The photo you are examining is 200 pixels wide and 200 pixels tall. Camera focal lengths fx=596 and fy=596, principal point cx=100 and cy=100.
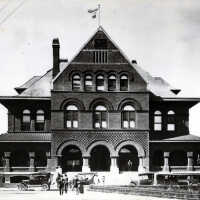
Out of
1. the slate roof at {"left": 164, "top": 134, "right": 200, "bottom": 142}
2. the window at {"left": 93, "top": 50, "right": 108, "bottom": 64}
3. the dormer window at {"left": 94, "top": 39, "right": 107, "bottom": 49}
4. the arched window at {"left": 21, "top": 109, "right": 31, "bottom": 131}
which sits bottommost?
the slate roof at {"left": 164, "top": 134, "right": 200, "bottom": 142}

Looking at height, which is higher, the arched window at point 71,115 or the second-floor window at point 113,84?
the second-floor window at point 113,84

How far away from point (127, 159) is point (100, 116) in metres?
4.60

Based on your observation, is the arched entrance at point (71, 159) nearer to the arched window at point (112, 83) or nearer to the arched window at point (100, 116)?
the arched window at point (100, 116)

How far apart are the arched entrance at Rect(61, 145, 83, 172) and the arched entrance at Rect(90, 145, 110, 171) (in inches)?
44.1

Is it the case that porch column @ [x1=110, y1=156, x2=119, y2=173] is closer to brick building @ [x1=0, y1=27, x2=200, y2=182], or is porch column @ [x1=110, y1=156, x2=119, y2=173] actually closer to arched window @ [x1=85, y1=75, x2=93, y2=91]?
brick building @ [x1=0, y1=27, x2=200, y2=182]

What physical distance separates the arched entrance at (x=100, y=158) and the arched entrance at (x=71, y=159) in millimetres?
1119

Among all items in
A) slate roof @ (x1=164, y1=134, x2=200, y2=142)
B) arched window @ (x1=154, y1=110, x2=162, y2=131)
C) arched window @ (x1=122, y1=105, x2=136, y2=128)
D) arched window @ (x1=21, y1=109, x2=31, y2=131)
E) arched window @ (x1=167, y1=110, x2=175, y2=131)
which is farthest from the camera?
arched window @ (x1=167, y1=110, x2=175, y2=131)

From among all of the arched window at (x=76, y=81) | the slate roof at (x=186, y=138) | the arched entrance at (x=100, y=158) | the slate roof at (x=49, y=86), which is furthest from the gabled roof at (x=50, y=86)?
the arched entrance at (x=100, y=158)

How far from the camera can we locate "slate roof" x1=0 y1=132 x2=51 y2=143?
1898 inches

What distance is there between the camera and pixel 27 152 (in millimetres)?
48844

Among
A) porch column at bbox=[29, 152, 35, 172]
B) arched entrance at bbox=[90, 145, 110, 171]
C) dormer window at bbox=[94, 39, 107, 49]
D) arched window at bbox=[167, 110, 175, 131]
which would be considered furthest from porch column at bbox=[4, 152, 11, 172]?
arched window at bbox=[167, 110, 175, 131]

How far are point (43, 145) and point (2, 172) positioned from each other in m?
3.92

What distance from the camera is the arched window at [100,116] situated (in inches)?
1903

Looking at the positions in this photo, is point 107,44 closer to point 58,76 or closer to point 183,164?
point 58,76
